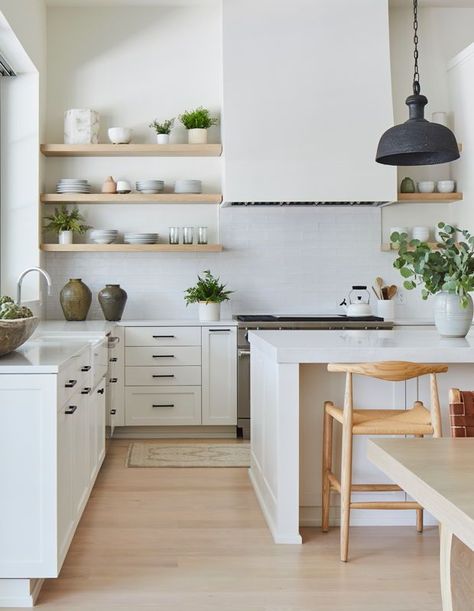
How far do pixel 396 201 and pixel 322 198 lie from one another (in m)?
0.61

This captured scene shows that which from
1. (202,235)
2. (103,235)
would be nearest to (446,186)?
(202,235)

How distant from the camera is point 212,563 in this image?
310 centimetres

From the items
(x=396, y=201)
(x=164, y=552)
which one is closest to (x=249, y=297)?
(x=396, y=201)

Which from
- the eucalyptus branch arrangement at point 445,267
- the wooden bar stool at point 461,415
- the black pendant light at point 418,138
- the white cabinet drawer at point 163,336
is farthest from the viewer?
the white cabinet drawer at point 163,336

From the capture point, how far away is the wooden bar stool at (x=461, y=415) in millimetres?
1861

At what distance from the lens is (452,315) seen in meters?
3.70

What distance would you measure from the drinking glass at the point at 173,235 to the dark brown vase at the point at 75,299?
2.64 ft

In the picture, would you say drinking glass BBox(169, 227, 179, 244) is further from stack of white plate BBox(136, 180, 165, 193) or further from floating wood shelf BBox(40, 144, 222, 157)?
floating wood shelf BBox(40, 144, 222, 157)

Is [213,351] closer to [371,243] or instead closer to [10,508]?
[371,243]

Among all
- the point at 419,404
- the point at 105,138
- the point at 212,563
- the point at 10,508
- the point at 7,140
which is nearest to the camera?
the point at 10,508

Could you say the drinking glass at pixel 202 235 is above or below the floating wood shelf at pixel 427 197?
below

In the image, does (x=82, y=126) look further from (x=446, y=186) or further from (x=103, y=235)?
(x=446, y=186)

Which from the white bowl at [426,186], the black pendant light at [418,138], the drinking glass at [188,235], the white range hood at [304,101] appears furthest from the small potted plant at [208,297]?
the black pendant light at [418,138]

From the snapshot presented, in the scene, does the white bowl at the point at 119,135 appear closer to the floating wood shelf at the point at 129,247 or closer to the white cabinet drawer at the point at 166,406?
the floating wood shelf at the point at 129,247
